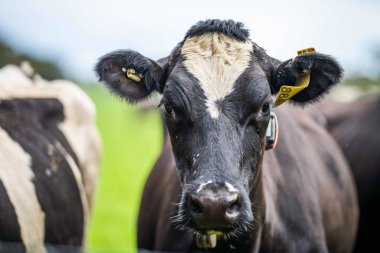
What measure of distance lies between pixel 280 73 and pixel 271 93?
14 centimetres

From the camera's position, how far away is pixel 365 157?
23.0 ft

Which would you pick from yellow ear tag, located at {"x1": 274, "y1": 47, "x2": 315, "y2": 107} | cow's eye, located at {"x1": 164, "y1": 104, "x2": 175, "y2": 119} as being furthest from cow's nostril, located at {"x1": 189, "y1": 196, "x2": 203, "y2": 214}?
yellow ear tag, located at {"x1": 274, "y1": 47, "x2": 315, "y2": 107}

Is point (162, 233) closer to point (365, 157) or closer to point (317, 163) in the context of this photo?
point (317, 163)

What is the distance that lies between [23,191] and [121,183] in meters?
10.9

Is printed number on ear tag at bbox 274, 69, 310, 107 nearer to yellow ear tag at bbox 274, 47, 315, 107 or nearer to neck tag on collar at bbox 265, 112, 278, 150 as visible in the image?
yellow ear tag at bbox 274, 47, 315, 107

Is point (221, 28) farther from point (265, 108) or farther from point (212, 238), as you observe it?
point (212, 238)

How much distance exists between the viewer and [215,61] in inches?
161

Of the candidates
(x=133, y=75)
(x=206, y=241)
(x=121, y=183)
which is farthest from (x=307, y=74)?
(x=121, y=183)

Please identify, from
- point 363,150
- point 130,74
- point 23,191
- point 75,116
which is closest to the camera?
point 130,74

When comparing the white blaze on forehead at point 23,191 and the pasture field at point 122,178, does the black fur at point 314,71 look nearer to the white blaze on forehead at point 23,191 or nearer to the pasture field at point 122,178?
the pasture field at point 122,178

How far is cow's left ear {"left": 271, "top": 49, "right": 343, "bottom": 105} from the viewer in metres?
4.17

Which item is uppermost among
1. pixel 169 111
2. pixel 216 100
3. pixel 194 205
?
pixel 216 100

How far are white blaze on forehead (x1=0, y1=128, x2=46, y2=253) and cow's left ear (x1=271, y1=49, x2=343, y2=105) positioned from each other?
2.10 metres

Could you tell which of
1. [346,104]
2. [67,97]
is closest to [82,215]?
[67,97]
